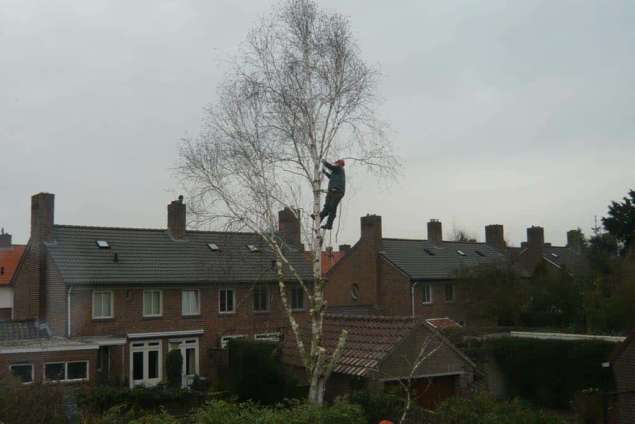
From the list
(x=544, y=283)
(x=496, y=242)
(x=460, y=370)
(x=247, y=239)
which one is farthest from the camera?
(x=496, y=242)

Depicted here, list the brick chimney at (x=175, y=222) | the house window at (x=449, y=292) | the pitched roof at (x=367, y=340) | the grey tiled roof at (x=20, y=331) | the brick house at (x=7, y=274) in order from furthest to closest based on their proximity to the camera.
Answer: the brick house at (x=7, y=274), the house window at (x=449, y=292), the brick chimney at (x=175, y=222), the grey tiled roof at (x=20, y=331), the pitched roof at (x=367, y=340)

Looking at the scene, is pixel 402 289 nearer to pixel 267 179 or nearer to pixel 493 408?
pixel 267 179

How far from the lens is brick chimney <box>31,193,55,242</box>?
93.6 ft

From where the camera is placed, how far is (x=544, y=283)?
124 ft

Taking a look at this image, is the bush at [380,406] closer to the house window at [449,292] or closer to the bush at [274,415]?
the bush at [274,415]

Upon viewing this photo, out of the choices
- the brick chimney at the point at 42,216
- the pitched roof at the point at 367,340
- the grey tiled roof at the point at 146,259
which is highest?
the brick chimney at the point at 42,216

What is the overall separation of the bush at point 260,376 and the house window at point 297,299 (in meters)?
7.85

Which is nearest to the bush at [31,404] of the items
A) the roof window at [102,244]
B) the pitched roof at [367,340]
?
the pitched roof at [367,340]

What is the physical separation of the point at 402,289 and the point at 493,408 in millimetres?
26759

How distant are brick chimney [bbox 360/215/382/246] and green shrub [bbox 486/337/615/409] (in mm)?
13369

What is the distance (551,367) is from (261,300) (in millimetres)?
13537

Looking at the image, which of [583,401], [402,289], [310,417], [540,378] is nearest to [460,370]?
[583,401]

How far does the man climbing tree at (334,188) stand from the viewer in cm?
1445

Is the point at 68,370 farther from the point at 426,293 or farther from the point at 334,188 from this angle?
the point at 426,293
